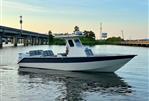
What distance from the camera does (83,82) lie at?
31609 millimetres

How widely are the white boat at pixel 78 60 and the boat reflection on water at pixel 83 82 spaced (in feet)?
2.97

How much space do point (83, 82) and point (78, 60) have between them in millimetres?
7242

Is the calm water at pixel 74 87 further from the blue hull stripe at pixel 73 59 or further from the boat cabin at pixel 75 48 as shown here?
the boat cabin at pixel 75 48

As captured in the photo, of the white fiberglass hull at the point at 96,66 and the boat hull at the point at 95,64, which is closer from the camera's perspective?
the boat hull at the point at 95,64

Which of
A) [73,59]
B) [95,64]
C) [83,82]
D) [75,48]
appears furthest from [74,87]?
[75,48]

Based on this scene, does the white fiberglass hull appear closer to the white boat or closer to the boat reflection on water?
the white boat

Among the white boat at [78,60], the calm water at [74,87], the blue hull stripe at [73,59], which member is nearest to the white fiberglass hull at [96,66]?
the white boat at [78,60]

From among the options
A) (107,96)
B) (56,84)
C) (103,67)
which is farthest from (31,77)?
(107,96)

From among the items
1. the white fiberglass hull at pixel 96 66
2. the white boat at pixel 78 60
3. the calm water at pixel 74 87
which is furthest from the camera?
the white fiberglass hull at pixel 96 66

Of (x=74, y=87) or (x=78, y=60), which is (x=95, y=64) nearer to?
(x=78, y=60)

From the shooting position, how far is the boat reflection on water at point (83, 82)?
2638cm

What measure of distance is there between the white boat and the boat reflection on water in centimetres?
91

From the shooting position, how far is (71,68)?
3959cm

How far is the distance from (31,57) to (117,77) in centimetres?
1157
